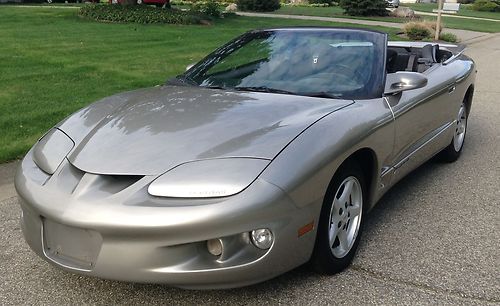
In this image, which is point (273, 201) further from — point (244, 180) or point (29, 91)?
point (29, 91)

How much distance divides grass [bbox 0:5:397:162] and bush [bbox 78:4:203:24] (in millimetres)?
576

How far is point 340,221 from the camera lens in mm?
3229

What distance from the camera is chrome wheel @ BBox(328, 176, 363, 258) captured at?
3.16 m

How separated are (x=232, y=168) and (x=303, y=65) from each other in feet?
5.12

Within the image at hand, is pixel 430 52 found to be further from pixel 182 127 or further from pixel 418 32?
pixel 418 32

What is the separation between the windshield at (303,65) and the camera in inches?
148

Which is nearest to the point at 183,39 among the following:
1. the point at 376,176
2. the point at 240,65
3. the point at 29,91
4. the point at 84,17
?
the point at 84,17

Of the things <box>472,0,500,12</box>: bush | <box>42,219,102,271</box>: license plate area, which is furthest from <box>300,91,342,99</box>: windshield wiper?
<box>472,0,500,12</box>: bush

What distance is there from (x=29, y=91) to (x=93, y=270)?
19.7ft

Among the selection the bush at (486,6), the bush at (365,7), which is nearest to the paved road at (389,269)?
the bush at (365,7)

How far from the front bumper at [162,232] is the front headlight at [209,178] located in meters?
0.04

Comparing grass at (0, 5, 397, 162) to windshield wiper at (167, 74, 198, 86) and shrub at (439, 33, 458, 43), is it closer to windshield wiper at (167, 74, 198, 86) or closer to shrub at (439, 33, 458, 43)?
windshield wiper at (167, 74, 198, 86)

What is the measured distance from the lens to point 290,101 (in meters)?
3.45

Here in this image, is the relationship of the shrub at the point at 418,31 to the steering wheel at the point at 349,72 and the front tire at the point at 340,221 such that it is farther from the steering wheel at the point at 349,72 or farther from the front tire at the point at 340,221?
the front tire at the point at 340,221
